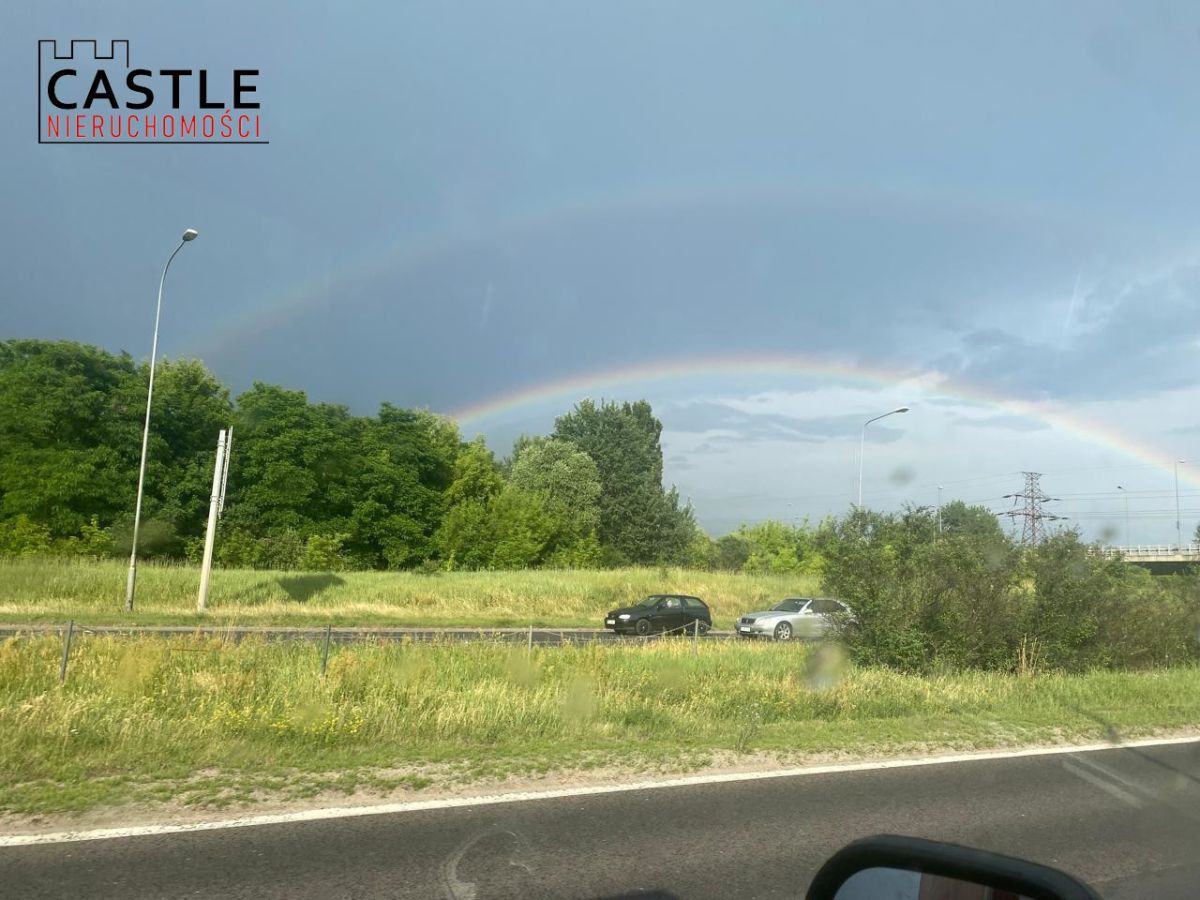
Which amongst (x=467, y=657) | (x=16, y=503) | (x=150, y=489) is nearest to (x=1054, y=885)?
(x=467, y=657)

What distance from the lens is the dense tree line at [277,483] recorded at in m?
45.5

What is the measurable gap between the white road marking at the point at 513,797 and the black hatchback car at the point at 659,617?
19.4m

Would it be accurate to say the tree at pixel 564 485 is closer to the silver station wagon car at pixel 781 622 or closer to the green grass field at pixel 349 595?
the green grass field at pixel 349 595

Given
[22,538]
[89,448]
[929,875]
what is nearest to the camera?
[929,875]

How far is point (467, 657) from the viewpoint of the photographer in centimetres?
1373

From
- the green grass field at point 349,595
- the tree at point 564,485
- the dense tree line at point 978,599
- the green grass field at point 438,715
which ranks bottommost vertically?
the green grass field at point 349,595

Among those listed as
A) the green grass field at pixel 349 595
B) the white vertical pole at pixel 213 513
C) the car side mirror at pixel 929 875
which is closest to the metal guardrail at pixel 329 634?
the green grass field at pixel 349 595

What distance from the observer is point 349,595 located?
3372 cm

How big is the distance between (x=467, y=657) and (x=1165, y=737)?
10.2 m

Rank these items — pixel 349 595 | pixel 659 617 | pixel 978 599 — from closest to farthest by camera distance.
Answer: pixel 978 599 < pixel 659 617 < pixel 349 595

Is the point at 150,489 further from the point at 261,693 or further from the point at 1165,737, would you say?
the point at 1165,737

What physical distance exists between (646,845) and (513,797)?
151 cm

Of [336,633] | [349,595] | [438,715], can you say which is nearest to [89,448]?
[349,595]

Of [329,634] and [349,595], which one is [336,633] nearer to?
[329,634]
